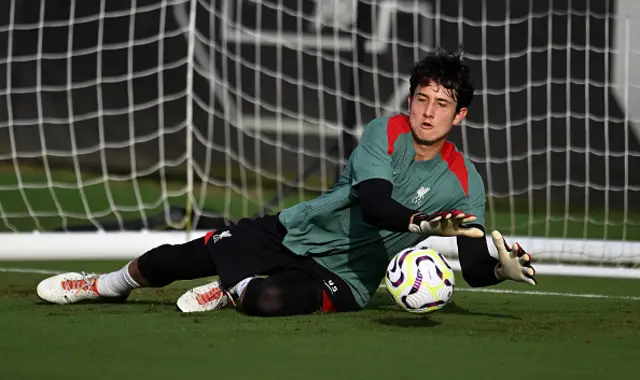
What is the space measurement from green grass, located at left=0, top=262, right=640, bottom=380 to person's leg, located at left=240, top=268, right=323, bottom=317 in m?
0.09

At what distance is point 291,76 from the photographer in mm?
11570

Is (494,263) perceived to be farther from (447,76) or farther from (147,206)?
(147,206)

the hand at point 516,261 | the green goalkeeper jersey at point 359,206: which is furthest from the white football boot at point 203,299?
the hand at point 516,261

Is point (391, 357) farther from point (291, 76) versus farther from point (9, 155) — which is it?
point (9, 155)

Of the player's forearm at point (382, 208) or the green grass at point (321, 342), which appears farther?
the player's forearm at point (382, 208)

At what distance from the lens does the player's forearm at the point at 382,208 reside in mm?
4617

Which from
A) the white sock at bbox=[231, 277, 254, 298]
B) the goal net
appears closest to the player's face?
the white sock at bbox=[231, 277, 254, 298]

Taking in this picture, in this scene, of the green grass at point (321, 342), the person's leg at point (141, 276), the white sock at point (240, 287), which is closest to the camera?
the green grass at point (321, 342)

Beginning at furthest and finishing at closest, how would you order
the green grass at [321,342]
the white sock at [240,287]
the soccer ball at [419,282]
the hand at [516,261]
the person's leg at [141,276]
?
1. the person's leg at [141,276]
2. the white sock at [240,287]
3. the soccer ball at [419,282]
4. the hand at [516,261]
5. the green grass at [321,342]

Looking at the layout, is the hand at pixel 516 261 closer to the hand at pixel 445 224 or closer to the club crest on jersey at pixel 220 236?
the hand at pixel 445 224

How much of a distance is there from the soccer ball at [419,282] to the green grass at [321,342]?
11 centimetres

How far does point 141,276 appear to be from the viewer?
5.51m

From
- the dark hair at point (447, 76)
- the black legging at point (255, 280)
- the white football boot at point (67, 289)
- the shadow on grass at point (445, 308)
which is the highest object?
the dark hair at point (447, 76)

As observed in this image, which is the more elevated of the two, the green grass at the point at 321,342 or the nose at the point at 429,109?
the nose at the point at 429,109
